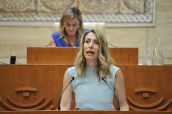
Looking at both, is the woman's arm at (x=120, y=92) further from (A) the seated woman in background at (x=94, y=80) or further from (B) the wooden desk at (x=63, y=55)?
(B) the wooden desk at (x=63, y=55)

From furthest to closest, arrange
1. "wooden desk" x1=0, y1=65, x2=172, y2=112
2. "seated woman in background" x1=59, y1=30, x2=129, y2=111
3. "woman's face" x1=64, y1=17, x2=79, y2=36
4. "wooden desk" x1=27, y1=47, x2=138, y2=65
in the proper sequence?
"woman's face" x1=64, y1=17, x2=79, y2=36
"wooden desk" x1=27, y1=47, x2=138, y2=65
"wooden desk" x1=0, y1=65, x2=172, y2=112
"seated woman in background" x1=59, y1=30, x2=129, y2=111

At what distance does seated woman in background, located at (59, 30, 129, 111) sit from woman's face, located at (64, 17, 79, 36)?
54.3 inches

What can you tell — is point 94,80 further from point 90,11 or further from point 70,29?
point 90,11

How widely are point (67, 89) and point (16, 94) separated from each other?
83 cm

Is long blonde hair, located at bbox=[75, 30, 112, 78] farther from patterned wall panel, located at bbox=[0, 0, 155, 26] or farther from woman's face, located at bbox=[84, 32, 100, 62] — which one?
patterned wall panel, located at bbox=[0, 0, 155, 26]

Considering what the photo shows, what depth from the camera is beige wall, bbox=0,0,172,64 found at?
6832mm

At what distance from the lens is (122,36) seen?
6887 millimetres

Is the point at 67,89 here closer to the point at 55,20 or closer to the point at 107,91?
the point at 107,91

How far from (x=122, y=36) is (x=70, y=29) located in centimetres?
220

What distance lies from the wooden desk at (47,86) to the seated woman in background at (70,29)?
981mm

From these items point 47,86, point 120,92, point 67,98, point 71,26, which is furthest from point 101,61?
point 71,26

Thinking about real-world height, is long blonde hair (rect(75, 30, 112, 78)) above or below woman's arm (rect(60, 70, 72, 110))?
above

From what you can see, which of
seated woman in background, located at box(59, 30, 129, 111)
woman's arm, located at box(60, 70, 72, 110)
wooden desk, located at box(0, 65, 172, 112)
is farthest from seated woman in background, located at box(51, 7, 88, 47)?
woman's arm, located at box(60, 70, 72, 110)

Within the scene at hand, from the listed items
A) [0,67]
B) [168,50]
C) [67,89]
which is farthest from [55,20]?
[67,89]
